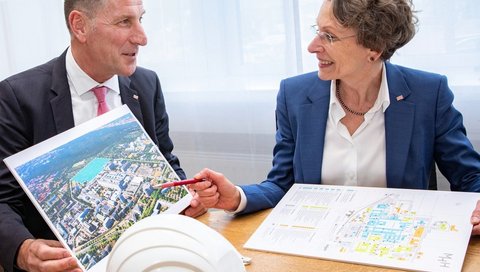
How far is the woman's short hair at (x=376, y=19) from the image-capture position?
5.38 feet

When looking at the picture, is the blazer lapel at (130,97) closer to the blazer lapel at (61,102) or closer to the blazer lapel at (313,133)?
the blazer lapel at (61,102)

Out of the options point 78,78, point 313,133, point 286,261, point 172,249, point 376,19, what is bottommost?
point 286,261

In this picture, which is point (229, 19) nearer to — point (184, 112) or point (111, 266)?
point (184, 112)

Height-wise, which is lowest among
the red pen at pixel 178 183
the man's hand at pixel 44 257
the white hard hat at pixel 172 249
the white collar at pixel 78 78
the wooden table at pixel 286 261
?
the wooden table at pixel 286 261

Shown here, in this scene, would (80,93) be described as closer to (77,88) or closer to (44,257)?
(77,88)

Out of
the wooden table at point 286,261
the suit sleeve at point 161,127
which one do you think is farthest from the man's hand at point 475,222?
the suit sleeve at point 161,127

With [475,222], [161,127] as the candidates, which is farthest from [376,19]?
[161,127]

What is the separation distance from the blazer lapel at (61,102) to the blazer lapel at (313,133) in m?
0.73

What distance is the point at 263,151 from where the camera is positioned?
281 cm

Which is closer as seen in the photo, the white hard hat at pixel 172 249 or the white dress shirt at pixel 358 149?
the white hard hat at pixel 172 249

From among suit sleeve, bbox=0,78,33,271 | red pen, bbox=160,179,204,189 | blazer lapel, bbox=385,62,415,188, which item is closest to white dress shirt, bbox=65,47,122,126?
suit sleeve, bbox=0,78,33,271

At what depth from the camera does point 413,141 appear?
1.65 m

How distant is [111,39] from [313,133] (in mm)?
722

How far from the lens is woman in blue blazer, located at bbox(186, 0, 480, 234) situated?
5.38ft
